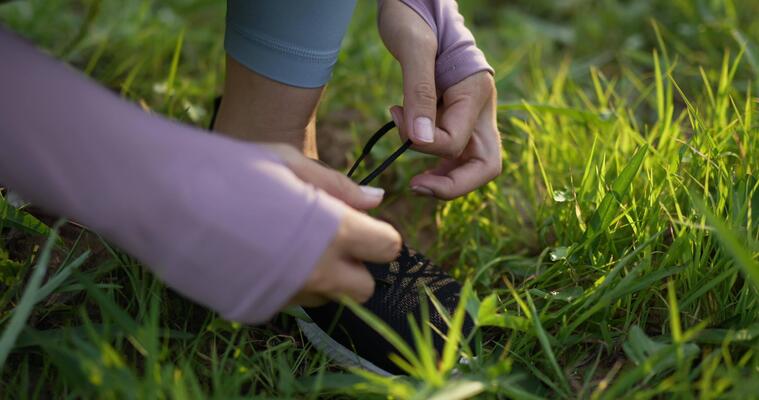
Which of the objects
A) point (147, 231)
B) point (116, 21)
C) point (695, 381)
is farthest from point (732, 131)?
point (116, 21)

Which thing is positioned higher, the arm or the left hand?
the arm

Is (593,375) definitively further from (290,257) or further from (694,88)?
(694,88)

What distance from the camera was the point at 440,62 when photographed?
1.10 m

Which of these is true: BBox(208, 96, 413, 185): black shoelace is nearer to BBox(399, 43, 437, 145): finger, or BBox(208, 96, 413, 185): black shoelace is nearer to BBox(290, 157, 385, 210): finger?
BBox(399, 43, 437, 145): finger

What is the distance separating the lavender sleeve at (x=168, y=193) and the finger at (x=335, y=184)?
0.10 m

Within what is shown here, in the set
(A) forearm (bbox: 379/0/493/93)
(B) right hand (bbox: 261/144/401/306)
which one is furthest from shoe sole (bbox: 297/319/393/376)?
(A) forearm (bbox: 379/0/493/93)

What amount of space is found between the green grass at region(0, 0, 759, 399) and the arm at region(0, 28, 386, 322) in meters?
0.10

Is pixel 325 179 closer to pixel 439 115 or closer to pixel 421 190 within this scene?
pixel 421 190

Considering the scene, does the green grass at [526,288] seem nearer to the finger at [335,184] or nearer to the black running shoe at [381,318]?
the black running shoe at [381,318]

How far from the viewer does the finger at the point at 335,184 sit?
846 mm

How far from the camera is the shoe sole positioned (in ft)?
3.17

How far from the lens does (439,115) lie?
110cm

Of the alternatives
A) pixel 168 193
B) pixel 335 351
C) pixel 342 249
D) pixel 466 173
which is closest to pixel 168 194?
pixel 168 193

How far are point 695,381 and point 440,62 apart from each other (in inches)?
20.8
